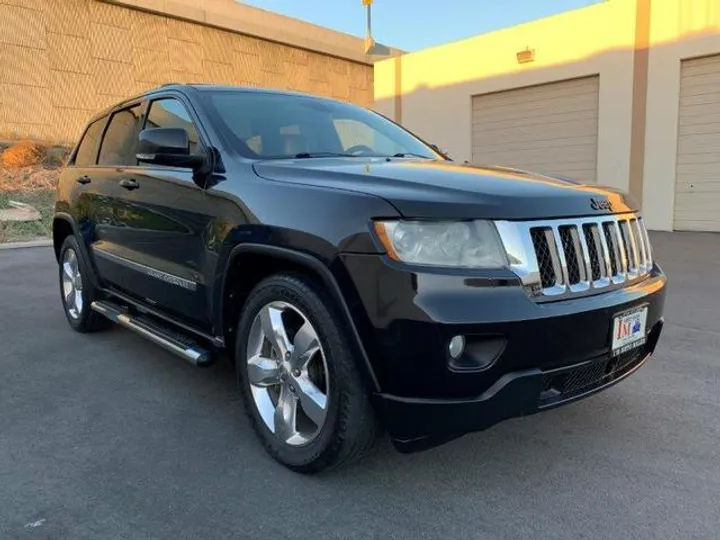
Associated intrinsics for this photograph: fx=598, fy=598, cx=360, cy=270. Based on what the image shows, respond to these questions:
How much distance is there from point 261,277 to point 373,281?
888 mm

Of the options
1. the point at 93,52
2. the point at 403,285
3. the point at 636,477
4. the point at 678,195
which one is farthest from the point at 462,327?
the point at 93,52

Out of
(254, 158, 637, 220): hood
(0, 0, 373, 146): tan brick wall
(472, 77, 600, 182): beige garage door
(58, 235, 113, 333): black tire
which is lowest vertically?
(58, 235, 113, 333): black tire

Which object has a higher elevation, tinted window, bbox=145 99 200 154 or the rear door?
tinted window, bbox=145 99 200 154

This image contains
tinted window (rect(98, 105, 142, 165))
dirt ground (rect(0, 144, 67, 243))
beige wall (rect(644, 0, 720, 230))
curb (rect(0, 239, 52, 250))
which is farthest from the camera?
dirt ground (rect(0, 144, 67, 243))

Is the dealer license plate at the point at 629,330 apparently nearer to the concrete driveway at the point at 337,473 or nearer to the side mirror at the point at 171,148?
the concrete driveway at the point at 337,473

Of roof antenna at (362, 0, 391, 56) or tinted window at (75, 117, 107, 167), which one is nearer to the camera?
tinted window at (75, 117, 107, 167)

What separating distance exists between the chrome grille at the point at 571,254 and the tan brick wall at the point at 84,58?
1975cm

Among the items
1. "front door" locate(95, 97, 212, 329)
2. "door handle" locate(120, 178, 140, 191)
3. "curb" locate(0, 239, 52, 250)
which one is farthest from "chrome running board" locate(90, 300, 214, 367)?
"curb" locate(0, 239, 52, 250)

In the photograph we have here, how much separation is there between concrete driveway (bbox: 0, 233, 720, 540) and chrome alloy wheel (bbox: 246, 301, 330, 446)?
207 millimetres

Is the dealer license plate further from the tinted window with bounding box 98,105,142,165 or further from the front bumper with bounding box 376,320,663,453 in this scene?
the tinted window with bounding box 98,105,142,165

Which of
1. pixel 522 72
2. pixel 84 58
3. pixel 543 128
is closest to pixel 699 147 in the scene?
pixel 543 128

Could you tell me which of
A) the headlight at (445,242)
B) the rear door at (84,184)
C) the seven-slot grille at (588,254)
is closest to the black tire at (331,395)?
the headlight at (445,242)

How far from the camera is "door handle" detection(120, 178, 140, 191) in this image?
378 centimetres

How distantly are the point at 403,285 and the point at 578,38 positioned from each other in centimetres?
1318
